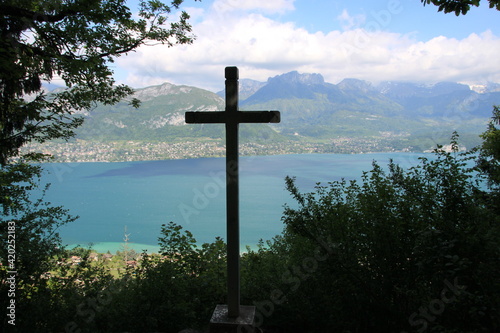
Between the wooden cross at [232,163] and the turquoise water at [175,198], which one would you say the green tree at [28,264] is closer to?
the wooden cross at [232,163]

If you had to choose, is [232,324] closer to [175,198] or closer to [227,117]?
[227,117]

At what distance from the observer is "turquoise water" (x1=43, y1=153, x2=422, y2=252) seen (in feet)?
90.3

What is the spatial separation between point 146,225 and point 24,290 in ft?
103

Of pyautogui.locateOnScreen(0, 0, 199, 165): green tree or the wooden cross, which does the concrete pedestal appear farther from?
pyautogui.locateOnScreen(0, 0, 199, 165): green tree

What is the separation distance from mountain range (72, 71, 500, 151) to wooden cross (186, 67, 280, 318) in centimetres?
3048

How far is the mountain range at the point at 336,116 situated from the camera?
68662mm

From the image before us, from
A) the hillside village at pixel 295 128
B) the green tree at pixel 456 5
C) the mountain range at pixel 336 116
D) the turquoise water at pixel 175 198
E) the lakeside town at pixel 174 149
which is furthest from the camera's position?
the mountain range at pixel 336 116

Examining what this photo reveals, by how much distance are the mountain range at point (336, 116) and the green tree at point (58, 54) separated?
29.4m

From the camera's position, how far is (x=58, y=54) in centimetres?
390

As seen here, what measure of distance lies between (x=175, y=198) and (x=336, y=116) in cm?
11747

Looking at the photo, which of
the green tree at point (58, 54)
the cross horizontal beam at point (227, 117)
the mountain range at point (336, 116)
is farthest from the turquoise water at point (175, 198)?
the cross horizontal beam at point (227, 117)

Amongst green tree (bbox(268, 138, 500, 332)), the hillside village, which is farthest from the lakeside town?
green tree (bbox(268, 138, 500, 332))

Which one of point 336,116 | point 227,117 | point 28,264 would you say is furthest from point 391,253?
point 336,116

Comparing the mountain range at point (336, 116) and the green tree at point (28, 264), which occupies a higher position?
the mountain range at point (336, 116)
